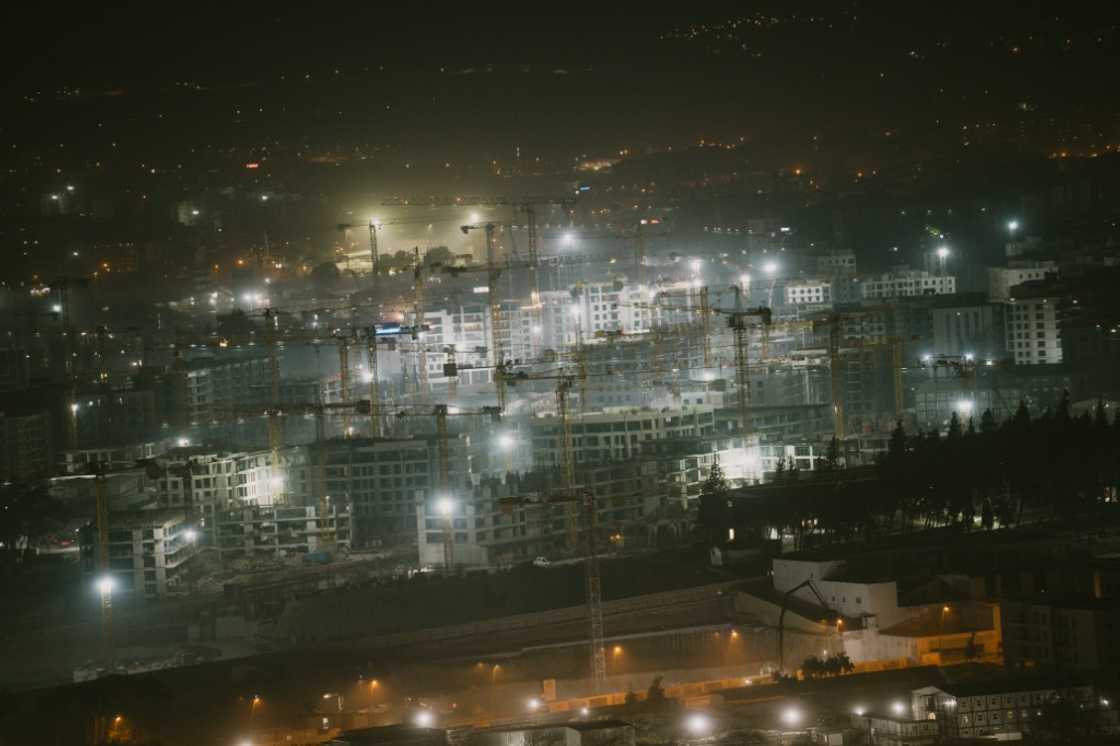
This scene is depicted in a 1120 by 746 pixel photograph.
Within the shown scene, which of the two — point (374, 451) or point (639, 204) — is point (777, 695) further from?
point (639, 204)

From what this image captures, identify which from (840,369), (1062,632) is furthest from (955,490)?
(840,369)

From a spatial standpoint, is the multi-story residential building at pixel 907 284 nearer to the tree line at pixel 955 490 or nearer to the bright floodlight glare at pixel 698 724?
the tree line at pixel 955 490

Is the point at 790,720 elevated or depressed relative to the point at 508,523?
depressed

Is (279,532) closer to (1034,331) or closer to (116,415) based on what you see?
(116,415)

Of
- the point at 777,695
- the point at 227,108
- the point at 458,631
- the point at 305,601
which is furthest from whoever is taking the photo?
the point at 227,108

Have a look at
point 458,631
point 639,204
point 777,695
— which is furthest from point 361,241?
point 777,695

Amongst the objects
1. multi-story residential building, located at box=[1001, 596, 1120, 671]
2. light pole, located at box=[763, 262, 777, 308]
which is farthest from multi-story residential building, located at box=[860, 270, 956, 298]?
multi-story residential building, located at box=[1001, 596, 1120, 671]

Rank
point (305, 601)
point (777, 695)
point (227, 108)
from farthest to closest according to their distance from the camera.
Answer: point (227, 108) < point (305, 601) < point (777, 695)
